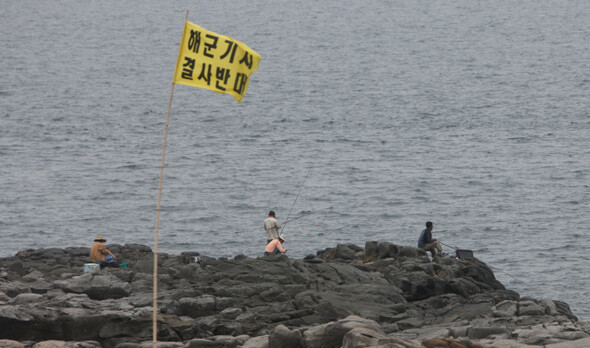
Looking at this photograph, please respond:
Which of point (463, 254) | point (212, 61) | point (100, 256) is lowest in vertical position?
point (100, 256)

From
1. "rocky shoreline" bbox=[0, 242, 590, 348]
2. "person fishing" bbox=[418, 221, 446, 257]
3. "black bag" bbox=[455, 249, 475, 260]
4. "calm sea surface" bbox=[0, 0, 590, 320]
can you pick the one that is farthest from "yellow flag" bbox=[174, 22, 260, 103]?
"calm sea surface" bbox=[0, 0, 590, 320]

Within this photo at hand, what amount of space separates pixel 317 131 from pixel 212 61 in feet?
219

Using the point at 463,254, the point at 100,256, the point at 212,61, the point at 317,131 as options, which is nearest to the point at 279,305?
the point at 100,256

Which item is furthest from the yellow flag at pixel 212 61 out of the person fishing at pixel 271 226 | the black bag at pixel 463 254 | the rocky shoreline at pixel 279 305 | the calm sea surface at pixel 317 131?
the calm sea surface at pixel 317 131

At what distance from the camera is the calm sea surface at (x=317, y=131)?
167 feet

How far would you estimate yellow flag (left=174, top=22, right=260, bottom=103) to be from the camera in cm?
1772

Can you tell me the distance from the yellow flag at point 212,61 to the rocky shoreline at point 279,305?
16.9 feet

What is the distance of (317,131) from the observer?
84625 millimetres

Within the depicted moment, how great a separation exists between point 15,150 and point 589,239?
1771 inches

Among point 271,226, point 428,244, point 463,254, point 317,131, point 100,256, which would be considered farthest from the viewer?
point 317,131

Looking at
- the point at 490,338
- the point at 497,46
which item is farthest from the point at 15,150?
the point at 497,46

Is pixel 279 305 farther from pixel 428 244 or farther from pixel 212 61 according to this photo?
pixel 428 244

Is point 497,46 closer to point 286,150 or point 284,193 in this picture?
point 286,150

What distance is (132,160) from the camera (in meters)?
71.5
